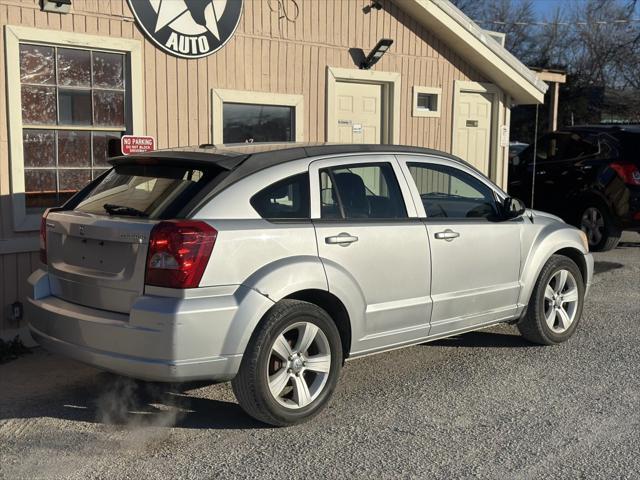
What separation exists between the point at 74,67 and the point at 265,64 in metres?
2.06

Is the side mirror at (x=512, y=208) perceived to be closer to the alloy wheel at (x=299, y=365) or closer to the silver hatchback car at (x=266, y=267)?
the silver hatchback car at (x=266, y=267)

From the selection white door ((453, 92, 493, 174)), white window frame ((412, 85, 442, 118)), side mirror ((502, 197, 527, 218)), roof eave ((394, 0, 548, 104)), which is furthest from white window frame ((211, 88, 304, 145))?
side mirror ((502, 197, 527, 218))

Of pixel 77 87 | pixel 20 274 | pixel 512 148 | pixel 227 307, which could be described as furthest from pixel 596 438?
pixel 512 148

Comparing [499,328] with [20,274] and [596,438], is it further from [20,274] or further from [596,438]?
[20,274]

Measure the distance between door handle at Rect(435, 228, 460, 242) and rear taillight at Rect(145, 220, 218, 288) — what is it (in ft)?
5.77

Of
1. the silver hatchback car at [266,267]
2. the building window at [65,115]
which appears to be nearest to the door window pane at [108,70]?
the building window at [65,115]

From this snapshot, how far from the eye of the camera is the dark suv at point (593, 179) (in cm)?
1038

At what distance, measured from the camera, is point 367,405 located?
15.5 feet

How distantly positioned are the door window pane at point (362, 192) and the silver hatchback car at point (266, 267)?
0.01 m

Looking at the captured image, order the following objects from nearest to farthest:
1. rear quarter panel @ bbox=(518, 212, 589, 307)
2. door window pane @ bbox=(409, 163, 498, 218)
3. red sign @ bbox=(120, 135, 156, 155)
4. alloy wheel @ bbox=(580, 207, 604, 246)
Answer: door window pane @ bbox=(409, 163, 498, 218) < rear quarter panel @ bbox=(518, 212, 589, 307) < red sign @ bbox=(120, 135, 156, 155) < alloy wheel @ bbox=(580, 207, 604, 246)

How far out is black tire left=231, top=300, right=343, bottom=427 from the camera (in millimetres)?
4129

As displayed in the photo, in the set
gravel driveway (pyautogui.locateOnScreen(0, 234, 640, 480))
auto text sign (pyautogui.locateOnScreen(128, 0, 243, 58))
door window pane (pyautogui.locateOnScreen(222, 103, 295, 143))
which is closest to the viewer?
gravel driveway (pyautogui.locateOnScreen(0, 234, 640, 480))

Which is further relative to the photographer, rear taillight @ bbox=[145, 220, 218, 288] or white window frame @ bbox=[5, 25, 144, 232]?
white window frame @ bbox=[5, 25, 144, 232]

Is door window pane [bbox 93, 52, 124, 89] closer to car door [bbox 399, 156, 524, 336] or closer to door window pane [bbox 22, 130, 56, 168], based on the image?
door window pane [bbox 22, 130, 56, 168]
